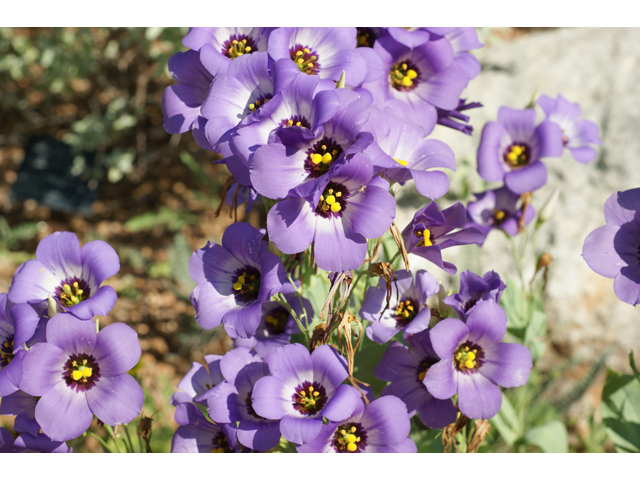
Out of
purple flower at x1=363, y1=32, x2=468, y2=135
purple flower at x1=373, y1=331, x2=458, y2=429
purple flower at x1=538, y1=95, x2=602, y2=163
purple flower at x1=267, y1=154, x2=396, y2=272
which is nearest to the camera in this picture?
purple flower at x1=267, y1=154, x2=396, y2=272

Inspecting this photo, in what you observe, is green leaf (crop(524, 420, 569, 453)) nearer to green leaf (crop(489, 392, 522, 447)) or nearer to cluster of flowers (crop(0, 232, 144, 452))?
green leaf (crop(489, 392, 522, 447))

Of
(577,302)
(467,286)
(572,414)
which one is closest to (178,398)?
(467,286)

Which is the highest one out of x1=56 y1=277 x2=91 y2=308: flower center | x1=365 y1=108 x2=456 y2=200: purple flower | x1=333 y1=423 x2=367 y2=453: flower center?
x1=365 y1=108 x2=456 y2=200: purple flower

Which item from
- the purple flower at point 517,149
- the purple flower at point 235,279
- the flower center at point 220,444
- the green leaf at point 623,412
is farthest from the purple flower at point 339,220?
the green leaf at point 623,412

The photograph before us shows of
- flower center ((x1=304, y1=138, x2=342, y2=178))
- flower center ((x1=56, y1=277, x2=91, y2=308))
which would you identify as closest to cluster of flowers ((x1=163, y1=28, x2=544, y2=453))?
flower center ((x1=304, y1=138, x2=342, y2=178))

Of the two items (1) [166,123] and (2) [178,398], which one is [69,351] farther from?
(1) [166,123]

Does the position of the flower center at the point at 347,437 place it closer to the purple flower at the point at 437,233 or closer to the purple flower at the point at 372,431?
the purple flower at the point at 372,431

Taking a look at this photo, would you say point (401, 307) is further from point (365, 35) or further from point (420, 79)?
point (365, 35)

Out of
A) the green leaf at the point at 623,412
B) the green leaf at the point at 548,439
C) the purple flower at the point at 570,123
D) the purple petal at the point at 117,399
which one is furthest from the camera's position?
the purple flower at the point at 570,123
